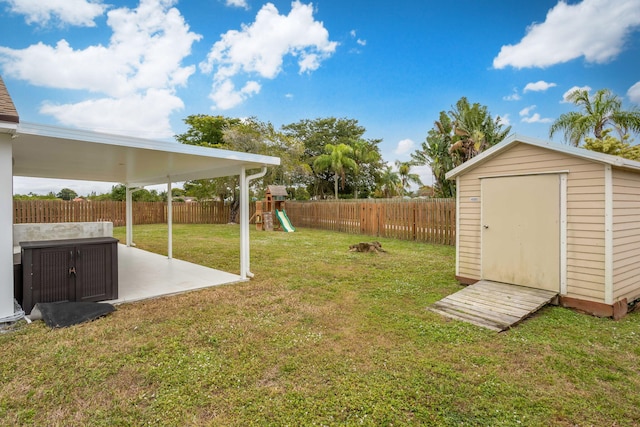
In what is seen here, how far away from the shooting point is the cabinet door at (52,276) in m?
3.63

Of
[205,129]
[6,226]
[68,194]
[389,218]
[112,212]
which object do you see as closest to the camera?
[6,226]

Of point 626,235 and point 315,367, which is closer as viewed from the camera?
point 315,367

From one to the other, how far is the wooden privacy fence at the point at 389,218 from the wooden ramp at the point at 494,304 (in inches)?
208

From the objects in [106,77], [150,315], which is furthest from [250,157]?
[106,77]

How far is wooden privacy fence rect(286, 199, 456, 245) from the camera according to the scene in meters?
9.75

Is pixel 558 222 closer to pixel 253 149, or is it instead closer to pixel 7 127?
pixel 7 127

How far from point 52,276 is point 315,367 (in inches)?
134

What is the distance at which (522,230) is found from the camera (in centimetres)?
440

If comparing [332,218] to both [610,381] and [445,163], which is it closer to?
[445,163]

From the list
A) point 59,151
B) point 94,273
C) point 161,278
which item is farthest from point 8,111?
point 161,278

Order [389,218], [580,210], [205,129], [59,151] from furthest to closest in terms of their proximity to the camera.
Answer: [205,129], [389,218], [59,151], [580,210]

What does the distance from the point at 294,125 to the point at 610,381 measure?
31.2 metres

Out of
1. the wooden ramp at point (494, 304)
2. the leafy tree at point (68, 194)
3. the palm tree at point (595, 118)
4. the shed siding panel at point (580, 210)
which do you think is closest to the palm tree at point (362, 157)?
the palm tree at point (595, 118)

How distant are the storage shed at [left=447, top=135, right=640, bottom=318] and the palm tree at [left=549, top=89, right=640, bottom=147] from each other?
12500 mm
